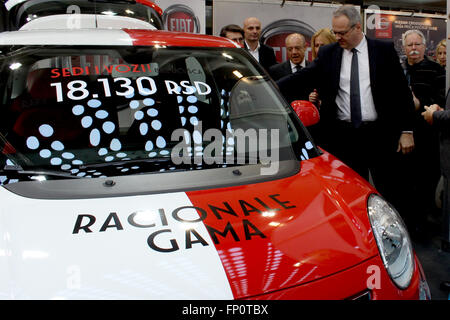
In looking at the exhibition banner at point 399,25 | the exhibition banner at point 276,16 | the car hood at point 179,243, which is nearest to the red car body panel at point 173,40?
the car hood at point 179,243

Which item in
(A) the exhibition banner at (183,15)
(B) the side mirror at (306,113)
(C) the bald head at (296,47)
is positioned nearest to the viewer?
(B) the side mirror at (306,113)

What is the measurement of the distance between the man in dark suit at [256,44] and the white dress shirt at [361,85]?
133 centimetres

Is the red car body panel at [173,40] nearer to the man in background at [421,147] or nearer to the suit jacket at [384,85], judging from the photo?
the suit jacket at [384,85]

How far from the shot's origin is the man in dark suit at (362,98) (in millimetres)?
2564

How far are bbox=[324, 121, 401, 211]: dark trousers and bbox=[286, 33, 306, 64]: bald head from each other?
3.67 feet

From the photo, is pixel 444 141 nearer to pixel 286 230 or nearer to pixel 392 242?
pixel 392 242

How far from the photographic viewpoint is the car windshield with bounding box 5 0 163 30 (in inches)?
98.4

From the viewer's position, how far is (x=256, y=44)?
13.0 feet

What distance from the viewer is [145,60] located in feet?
5.50

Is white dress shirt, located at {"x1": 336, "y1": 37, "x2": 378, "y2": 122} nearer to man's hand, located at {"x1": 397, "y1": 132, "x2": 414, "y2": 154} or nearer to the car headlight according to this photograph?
man's hand, located at {"x1": 397, "y1": 132, "x2": 414, "y2": 154}

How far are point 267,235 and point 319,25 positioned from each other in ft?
17.7

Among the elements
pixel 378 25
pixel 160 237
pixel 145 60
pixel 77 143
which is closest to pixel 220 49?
pixel 145 60

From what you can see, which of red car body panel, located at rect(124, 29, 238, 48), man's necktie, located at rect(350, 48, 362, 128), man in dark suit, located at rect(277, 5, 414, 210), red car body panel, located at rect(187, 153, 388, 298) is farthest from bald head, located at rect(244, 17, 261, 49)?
red car body panel, located at rect(187, 153, 388, 298)

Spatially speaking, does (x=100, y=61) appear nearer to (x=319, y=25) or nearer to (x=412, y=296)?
(x=412, y=296)
